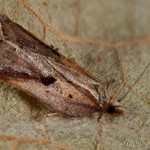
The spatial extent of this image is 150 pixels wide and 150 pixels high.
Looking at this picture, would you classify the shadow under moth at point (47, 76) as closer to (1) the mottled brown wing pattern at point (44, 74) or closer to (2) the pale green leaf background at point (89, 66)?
(1) the mottled brown wing pattern at point (44, 74)

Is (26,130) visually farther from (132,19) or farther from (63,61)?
(132,19)

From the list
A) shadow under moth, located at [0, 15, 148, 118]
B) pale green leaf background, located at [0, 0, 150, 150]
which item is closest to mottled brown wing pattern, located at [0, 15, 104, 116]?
shadow under moth, located at [0, 15, 148, 118]

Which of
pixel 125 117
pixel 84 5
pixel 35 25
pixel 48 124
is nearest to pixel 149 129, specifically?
pixel 125 117

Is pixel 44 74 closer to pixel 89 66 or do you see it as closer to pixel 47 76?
pixel 47 76

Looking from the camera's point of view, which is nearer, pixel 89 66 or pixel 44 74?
pixel 44 74

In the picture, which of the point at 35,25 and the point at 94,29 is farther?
the point at 94,29

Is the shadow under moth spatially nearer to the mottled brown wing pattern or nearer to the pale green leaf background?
the mottled brown wing pattern

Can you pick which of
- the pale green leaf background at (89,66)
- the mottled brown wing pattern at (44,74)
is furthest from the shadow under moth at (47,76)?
the pale green leaf background at (89,66)

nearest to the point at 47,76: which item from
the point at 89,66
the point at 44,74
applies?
the point at 44,74

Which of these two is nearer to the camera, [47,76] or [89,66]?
[47,76]
